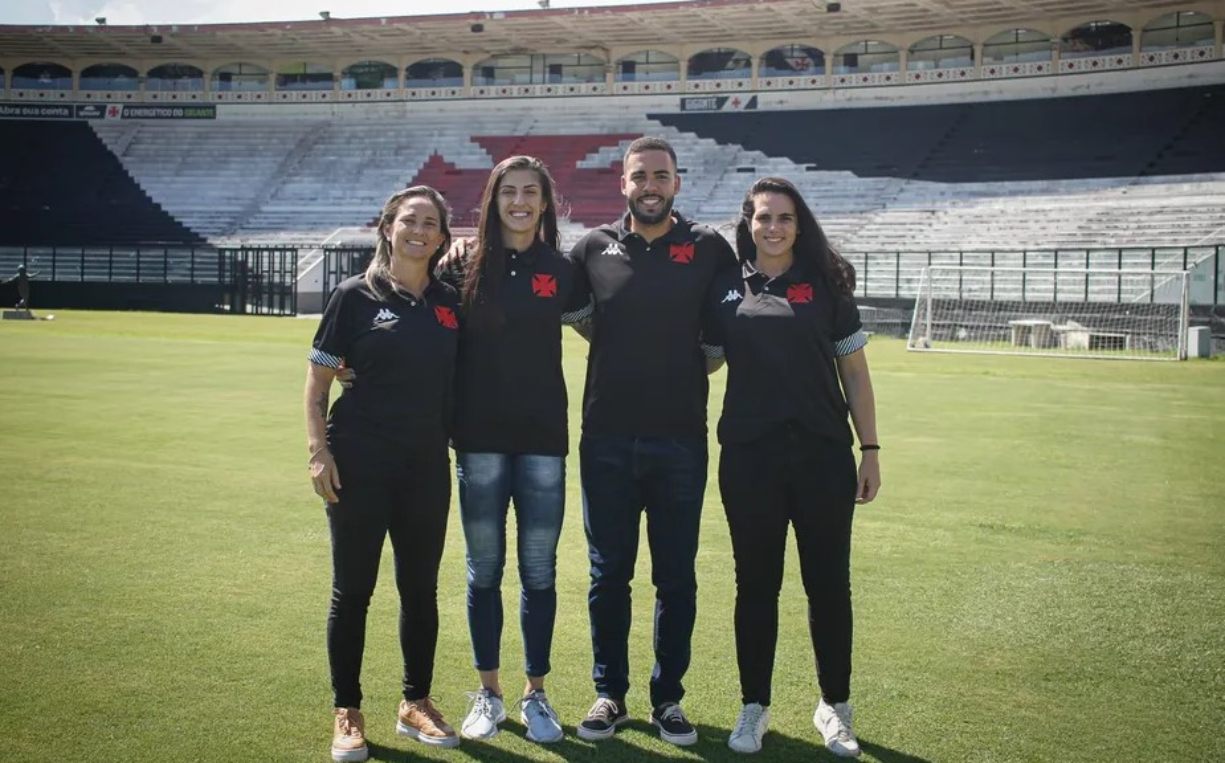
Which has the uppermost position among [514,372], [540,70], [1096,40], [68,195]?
[540,70]

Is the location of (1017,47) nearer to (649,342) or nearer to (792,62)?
(792,62)

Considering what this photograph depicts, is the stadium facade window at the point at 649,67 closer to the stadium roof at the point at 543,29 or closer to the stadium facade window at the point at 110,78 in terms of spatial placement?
the stadium roof at the point at 543,29

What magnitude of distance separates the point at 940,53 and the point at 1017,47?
2811mm

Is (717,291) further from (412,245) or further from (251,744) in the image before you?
(251,744)

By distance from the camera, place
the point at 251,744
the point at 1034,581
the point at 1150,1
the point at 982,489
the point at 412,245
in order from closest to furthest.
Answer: the point at 251,744 < the point at 412,245 < the point at 1034,581 < the point at 982,489 < the point at 1150,1

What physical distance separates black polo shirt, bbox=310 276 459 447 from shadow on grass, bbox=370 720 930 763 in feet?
3.53

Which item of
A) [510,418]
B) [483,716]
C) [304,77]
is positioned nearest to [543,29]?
[304,77]

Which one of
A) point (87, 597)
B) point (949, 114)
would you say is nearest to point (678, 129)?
point (949, 114)

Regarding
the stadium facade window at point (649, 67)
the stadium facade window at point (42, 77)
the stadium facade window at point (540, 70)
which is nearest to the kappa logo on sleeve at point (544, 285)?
the stadium facade window at point (649, 67)

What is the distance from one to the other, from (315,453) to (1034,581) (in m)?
3.94

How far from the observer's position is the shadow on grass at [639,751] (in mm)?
3895

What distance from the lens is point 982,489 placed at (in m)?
Answer: 8.67

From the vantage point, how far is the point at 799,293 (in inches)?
165

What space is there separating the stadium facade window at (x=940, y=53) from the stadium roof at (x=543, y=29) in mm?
1071
